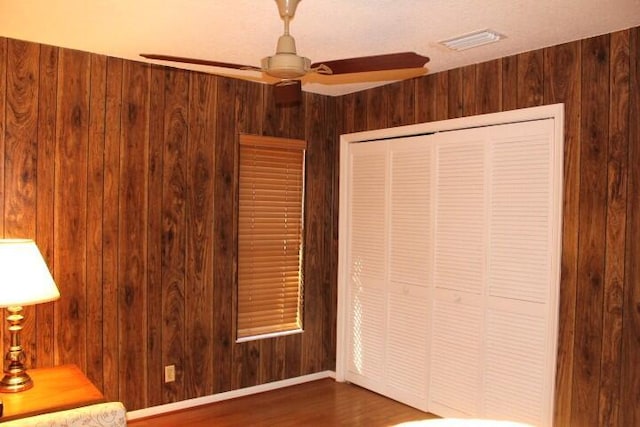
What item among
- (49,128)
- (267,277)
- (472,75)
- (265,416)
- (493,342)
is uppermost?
(472,75)

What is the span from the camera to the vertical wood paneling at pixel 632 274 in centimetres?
277

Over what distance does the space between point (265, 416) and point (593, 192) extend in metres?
2.54

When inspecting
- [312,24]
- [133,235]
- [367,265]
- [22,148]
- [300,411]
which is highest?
[312,24]

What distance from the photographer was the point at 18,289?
268 cm

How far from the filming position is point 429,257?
3.81m

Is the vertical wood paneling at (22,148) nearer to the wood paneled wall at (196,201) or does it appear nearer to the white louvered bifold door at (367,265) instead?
Answer: the wood paneled wall at (196,201)

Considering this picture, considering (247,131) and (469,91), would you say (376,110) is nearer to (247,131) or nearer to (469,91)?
(469,91)

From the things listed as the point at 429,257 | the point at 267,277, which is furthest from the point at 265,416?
the point at 429,257

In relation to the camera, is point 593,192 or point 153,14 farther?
point 593,192

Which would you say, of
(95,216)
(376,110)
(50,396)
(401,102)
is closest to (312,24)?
(401,102)

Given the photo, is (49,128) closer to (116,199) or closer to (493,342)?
(116,199)

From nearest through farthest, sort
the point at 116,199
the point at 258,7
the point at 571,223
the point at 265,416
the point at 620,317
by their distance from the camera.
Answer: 1. the point at 258,7
2. the point at 620,317
3. the point at 571,223
4. the point at 116,199
5. the point at 265,416

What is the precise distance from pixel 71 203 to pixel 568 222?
297 centimetres

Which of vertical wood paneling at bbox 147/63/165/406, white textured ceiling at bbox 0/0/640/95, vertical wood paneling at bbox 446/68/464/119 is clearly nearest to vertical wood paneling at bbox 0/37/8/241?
white textured ceiling at bbox 0/0/640/95
